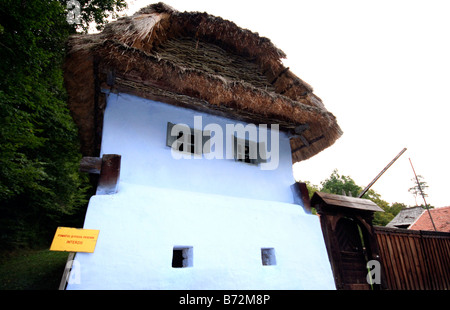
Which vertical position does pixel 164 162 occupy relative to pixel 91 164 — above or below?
above

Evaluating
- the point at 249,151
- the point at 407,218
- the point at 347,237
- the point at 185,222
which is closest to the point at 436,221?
the point at 407,218

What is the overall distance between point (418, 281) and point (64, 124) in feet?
38.7

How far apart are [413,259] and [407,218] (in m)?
17.8

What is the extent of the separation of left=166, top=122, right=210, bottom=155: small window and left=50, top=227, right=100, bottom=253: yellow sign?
1.60 meters

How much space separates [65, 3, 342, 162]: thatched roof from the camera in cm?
320

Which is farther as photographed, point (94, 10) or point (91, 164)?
point (94, 10)

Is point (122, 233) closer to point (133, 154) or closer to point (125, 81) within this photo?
point (133, 154)

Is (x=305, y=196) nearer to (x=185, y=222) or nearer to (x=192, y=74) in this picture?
(x=185, y=222)

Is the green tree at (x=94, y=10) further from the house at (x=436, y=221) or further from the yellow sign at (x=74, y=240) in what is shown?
the house at (x=436, y=221)

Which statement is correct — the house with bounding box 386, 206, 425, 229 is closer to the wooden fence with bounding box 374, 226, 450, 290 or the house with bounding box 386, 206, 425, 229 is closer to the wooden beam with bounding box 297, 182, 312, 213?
the wooden fence with bounding box 374, 226, 450, 290

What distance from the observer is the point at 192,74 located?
3.38 meters

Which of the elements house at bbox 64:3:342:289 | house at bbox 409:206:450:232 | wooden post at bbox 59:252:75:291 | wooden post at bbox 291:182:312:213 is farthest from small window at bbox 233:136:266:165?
house at bbox 409:206:450:232

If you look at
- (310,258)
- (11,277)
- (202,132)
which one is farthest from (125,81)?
(11,277)

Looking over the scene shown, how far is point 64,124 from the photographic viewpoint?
894 centimetres
